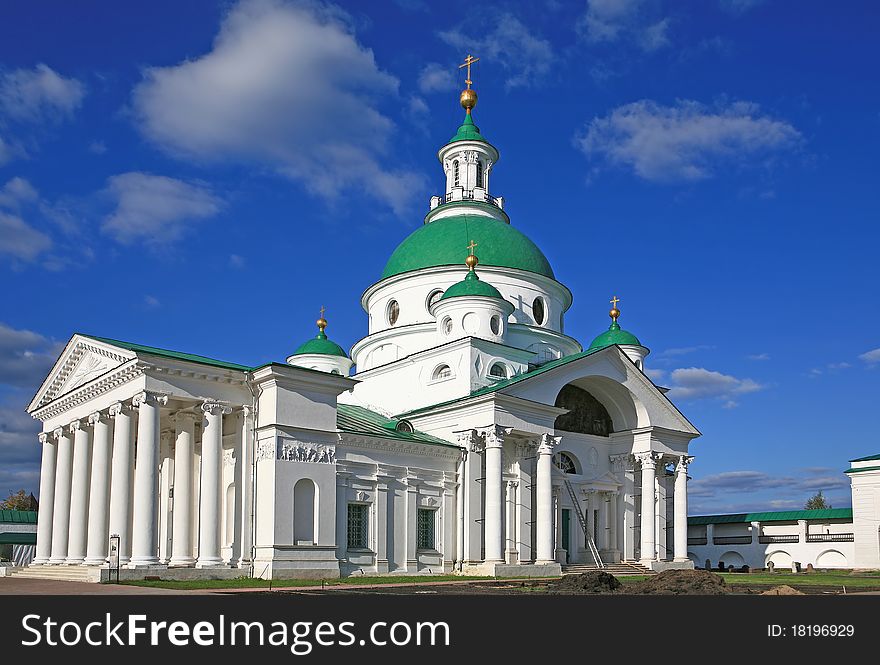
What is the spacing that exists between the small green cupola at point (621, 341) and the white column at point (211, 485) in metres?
23.6

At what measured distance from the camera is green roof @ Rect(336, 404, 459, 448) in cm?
3409

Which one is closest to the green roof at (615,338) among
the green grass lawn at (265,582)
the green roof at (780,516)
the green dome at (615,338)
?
the green dome at (615,338)

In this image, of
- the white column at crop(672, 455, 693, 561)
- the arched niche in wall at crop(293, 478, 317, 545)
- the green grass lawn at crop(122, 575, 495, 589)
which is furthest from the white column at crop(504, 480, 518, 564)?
the white column at crop(672, 455, 693, 561)

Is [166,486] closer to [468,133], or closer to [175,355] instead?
[175,355]

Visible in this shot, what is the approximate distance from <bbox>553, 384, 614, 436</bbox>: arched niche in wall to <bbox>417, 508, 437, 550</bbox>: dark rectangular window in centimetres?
700

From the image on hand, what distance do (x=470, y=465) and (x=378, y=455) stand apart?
3.96 metres

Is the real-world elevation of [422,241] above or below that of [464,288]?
above

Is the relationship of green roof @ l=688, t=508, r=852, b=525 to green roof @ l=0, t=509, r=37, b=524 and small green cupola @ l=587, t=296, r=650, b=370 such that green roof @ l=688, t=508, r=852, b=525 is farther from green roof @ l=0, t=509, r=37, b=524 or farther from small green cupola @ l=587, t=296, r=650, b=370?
green roof @ l=0, t=509, r=37, b=524

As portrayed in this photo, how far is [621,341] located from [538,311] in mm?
5462

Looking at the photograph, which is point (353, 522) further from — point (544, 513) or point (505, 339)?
point (505, 339)

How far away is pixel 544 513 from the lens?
119 feet
